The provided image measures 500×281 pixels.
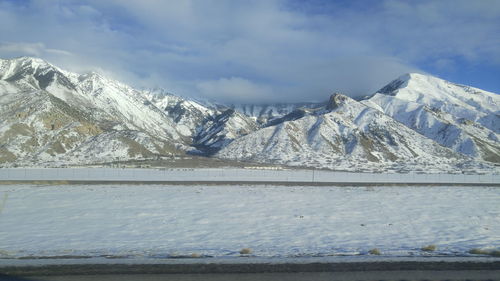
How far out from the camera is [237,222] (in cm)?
2248

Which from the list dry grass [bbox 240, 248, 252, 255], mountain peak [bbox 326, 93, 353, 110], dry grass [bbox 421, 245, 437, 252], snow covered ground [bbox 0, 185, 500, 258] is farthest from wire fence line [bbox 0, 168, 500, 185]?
mountain peak [bbox 326, 93, 353, 110]

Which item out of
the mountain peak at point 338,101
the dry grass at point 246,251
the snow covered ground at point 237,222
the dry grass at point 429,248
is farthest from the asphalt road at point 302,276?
the mountain peak at point 338,101

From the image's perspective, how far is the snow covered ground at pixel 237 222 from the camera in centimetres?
1625

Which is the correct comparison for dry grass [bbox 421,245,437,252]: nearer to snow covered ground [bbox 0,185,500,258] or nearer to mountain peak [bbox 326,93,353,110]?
snow covered ground [bbox 0,185,500,258]

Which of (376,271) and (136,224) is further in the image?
(136,224)

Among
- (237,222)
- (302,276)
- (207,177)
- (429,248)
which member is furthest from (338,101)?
(302,276)

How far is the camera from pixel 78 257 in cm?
1402

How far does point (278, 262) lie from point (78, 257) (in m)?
7.21

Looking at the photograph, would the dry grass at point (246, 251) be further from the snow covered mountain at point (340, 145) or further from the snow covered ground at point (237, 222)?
the snow covered mountain at point (340, 145)

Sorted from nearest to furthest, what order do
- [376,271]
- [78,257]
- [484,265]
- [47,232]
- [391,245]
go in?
[376,271], [484,265], [78,257], [391,245], [47,232]

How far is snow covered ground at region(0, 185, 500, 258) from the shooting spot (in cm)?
1625

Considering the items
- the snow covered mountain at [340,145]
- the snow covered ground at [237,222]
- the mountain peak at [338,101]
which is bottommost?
the snow covered ground at [237,222]

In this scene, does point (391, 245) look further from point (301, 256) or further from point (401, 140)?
point (401, 140)

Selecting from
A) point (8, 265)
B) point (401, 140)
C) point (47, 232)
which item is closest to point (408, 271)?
point (8, 265)
